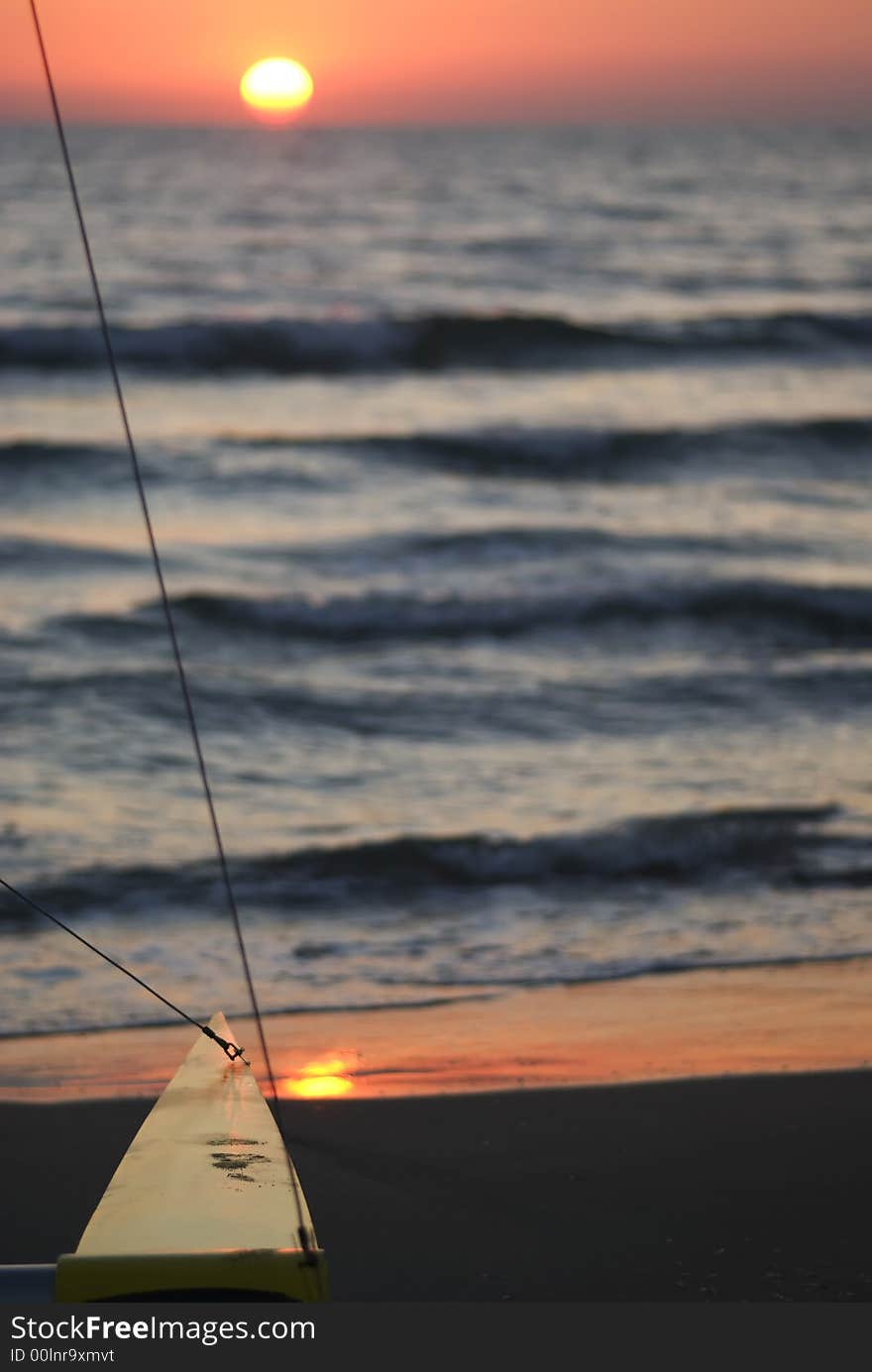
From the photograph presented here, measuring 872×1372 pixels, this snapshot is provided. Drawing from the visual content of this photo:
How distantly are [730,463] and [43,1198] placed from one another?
1551cm

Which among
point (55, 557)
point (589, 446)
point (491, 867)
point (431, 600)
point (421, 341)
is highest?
point (421, 341)

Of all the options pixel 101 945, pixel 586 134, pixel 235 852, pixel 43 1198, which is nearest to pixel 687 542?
pixel 235 852

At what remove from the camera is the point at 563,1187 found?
4.90 metres

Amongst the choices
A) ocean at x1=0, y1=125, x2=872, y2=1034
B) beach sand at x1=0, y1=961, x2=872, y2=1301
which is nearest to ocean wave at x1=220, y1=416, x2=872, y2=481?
ocean at x1=0, y1=125, x2=872, y2=1034

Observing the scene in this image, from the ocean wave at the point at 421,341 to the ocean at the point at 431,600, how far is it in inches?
2.9

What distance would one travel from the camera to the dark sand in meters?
4.38

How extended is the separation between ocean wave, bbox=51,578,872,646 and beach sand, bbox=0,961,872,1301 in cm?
726

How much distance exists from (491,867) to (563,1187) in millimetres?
3288

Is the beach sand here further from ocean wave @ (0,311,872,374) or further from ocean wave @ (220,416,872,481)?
ocean wave @ (0,311,872,374)

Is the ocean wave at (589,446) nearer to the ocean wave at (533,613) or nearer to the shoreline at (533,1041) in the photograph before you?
the ocean wave at (533,613)

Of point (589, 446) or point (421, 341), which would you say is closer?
point (589, 446)

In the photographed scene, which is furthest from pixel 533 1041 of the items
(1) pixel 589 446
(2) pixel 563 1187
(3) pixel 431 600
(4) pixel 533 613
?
(1) pixel 589 446

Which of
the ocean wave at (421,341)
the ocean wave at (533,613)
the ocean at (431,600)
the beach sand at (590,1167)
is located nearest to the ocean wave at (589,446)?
the ocean at (431,600)

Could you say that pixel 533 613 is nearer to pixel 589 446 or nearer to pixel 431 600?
pixel 431 600
